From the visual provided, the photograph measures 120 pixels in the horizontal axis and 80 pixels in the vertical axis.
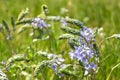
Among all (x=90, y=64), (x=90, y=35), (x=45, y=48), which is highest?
(x=45, y=48)

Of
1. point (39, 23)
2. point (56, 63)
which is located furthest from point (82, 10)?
point (56, 63)

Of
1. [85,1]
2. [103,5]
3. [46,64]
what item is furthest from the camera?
[85,1]

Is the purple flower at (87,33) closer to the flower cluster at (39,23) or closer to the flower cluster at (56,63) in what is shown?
the flower cluster at (56,63)

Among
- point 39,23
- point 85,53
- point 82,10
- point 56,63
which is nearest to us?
point 85,53

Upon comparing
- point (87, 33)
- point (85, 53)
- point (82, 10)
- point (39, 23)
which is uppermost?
point (82, 10)

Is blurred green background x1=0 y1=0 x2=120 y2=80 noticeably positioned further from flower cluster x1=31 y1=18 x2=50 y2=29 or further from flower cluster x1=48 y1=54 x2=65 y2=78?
flower cluster x1=48 y1=54 x2=65 y2=78

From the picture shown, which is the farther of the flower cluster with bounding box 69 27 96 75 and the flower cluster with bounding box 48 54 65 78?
the flower cluster with bounding box 48 54 65 78

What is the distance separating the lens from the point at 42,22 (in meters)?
2.78

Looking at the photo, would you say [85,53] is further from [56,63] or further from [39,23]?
[39,23]

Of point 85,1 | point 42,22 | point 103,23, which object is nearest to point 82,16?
point 103,23

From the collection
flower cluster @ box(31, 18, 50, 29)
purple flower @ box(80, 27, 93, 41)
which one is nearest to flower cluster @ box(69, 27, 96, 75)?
purple flower @ box(80, 27, 93, 41)

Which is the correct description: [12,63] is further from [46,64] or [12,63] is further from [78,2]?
[78,2]

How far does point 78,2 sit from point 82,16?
2.93 ft

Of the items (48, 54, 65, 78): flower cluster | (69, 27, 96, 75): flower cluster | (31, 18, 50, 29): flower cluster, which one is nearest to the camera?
(69, 27, 96, 75): flower cluster
